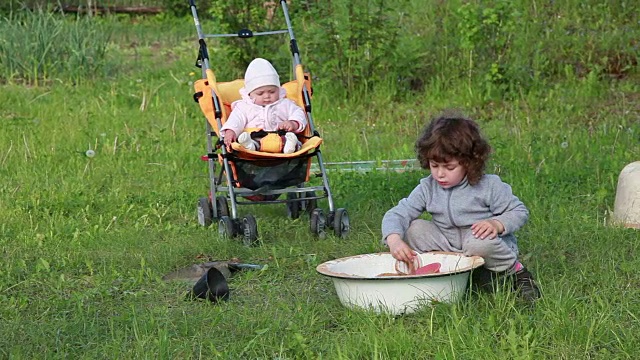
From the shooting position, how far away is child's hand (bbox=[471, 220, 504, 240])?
4582 millimetres

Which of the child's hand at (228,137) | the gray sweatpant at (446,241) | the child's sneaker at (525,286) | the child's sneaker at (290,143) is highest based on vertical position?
the child's hand at (228,137)

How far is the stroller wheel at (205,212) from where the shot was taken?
6.66 metres

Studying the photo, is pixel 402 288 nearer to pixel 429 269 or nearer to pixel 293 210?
pixel 429 269

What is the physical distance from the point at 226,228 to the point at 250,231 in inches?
7.5

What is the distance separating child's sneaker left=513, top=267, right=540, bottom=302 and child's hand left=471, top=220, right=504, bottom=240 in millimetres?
248

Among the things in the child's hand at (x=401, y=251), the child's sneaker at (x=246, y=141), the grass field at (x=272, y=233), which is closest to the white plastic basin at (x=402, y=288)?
the grass field at (x=272, y=233)

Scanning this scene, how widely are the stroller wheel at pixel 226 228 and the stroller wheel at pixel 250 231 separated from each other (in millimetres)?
77

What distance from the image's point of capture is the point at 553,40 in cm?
1106

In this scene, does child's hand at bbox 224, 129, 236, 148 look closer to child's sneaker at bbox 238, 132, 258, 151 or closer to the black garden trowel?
child's sneaker at bbox 238, 132, 258, 151

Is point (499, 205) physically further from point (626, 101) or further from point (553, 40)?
point (553, 40)

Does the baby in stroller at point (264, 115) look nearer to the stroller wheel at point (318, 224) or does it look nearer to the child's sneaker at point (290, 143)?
the child's sneaker at point (290, 143)

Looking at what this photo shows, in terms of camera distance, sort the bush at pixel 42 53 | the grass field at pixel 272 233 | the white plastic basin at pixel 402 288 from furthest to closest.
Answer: the bush at pixel 42 53
the white plastic basin at pixel 402 288
the grass field at pixel 272 233

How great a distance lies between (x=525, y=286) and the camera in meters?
4.67

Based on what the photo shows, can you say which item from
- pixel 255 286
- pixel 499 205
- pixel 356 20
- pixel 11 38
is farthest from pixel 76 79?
pixel 499 205
